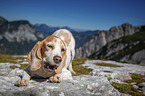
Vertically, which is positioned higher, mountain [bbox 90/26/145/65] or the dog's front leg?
the dog's front leg

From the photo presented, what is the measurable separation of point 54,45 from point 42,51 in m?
0.59

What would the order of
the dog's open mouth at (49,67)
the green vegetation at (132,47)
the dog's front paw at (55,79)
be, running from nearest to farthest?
the dog's open mouth at (49,67) → the dog's front paw at (55,79) → the green vegetation at (132,47)

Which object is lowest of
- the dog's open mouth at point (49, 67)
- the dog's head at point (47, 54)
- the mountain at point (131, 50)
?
the mountain at point (131, 50)

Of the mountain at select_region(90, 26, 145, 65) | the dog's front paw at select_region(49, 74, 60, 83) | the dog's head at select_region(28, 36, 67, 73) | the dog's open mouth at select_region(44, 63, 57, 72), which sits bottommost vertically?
the mountain at select_region(90, 26, 145, 65)

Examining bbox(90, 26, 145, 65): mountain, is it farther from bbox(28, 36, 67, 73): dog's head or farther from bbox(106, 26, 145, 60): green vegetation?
bbox(28, 36, 67, 73): dog's head

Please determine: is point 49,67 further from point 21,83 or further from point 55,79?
point 21,83

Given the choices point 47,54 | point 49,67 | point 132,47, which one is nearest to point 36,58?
point 47,54

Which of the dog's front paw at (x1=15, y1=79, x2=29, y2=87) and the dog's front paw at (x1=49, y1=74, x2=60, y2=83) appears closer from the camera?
the dog's front paw at (x1=15, y1=79, x2=29, y2=87)

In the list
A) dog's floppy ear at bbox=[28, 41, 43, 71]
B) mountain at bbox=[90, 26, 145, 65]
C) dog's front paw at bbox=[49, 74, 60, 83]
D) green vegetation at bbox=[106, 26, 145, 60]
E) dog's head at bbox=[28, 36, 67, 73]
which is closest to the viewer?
dog's head at bbox=[28, 36, 67, 73]

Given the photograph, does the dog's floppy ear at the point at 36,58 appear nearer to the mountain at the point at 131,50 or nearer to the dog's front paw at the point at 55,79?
the dog's front paw at the point at 55,79

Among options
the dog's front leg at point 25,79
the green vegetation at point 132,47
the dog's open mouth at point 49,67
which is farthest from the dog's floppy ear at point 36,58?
the green vegetation at point 132,47

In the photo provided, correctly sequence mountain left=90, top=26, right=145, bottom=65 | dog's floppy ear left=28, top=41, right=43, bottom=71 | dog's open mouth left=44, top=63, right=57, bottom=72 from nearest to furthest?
dog's open mouth left=44, top=63, right=57, bottom=72
dog's floppy ear left=28, top=41, right=43, bottom=71
mountain left=90, top=26, right=145, bottom=65

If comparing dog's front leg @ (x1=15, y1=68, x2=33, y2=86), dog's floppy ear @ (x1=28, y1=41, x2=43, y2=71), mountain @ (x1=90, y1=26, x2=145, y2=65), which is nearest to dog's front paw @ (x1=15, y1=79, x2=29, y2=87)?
dog's front leg @ (x1=15, y1=68, x2=33, y2=86)

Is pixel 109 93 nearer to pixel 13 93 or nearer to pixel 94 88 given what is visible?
pixel 94 88
